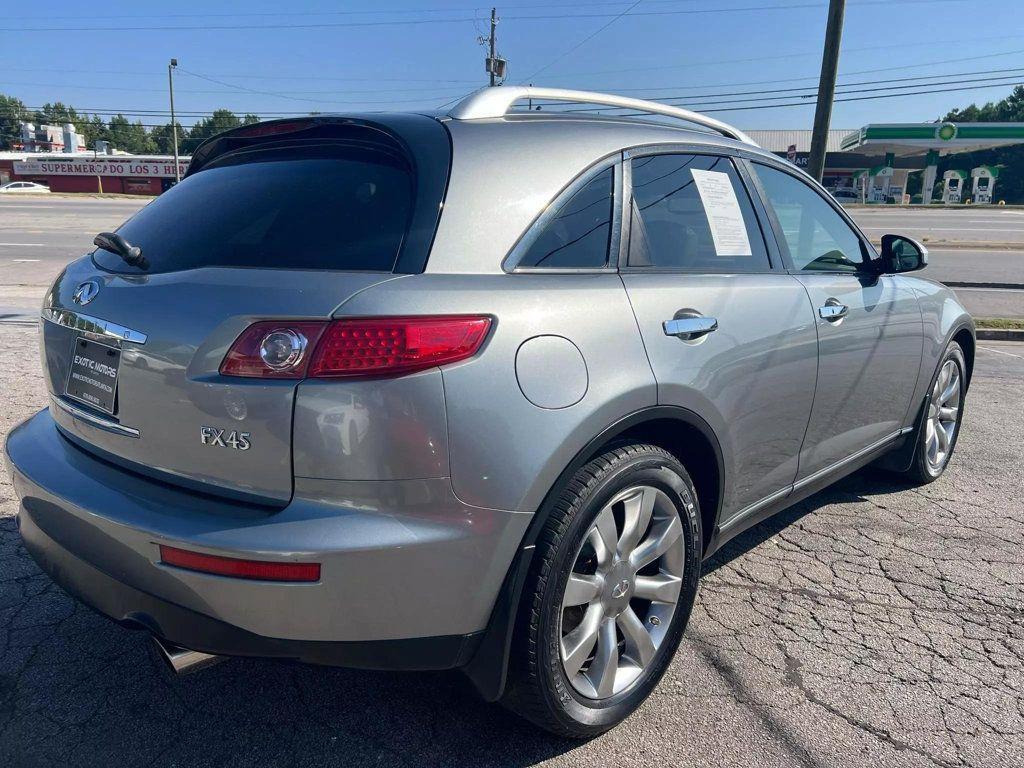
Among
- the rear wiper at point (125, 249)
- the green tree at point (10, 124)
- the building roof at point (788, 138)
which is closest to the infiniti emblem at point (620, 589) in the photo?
the rear wiper at point (125, 249)

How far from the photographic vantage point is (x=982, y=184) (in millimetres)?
57156

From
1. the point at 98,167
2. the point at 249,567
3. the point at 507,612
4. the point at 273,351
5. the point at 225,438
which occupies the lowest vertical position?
the point at 507,612

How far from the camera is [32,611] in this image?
119 inches

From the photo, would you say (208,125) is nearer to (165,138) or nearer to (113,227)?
(165,138)

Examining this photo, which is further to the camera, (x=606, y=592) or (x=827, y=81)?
(x=827, y=81)

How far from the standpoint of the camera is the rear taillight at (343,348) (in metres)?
1.88

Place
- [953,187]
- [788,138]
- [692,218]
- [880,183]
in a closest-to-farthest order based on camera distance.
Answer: [692,218]
[953,187]
[880,183]
[788,138]

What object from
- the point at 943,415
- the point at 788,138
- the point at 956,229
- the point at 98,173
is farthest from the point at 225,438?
the point at 788,138

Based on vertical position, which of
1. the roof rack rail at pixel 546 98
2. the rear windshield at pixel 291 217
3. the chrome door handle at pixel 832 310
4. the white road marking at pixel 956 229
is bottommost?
the white road marking at pixel 956 229

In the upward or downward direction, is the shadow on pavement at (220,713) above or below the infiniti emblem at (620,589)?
below

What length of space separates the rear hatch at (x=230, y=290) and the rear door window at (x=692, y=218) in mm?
771

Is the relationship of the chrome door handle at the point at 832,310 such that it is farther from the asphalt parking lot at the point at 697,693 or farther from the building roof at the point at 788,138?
the building roof at the point at 788,138

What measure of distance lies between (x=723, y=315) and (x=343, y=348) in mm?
1388

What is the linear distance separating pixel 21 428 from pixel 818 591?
3054mm
